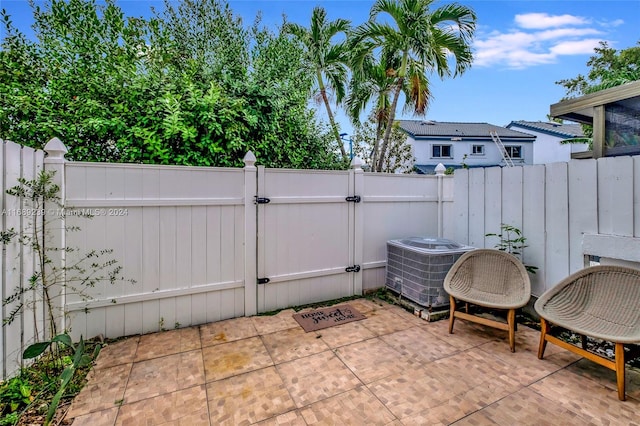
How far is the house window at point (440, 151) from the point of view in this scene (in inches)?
589

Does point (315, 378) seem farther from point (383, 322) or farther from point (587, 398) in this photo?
point (587, 398)

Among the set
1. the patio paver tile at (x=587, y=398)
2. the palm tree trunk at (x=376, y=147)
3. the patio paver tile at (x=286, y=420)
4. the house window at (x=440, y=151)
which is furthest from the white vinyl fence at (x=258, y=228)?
the house window at (x=440, y=151)

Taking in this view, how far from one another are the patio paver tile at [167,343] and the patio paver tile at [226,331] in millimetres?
77

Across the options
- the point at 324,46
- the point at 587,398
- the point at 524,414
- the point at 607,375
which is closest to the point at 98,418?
the point at 524,414

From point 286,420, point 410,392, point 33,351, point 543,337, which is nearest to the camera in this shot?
point 286,420

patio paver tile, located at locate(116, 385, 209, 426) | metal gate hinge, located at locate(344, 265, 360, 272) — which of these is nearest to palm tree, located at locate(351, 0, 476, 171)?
metal gate hinge, located at locate(344, 265, 360, 272)

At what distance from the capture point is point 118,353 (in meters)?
2.54

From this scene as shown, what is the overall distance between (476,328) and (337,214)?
6.42ft

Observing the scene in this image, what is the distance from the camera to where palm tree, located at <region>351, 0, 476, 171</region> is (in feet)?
15.6

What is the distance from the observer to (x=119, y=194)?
8.98 feet

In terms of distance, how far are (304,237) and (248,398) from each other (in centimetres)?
191

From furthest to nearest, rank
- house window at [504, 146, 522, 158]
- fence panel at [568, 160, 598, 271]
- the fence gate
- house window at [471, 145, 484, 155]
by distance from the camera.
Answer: house window at [504, 146, 522, 158], house window at [471, 145, 484, 155], the fence gate, fence panel at [568, 160, 598, 271]

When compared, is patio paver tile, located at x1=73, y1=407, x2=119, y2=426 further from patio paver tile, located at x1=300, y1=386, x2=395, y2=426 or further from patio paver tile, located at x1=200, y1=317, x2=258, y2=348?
patio paver tile, located at x1=300, y1=386, x2=395, y2=426

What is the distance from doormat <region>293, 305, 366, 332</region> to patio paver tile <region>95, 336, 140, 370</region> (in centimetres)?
154
